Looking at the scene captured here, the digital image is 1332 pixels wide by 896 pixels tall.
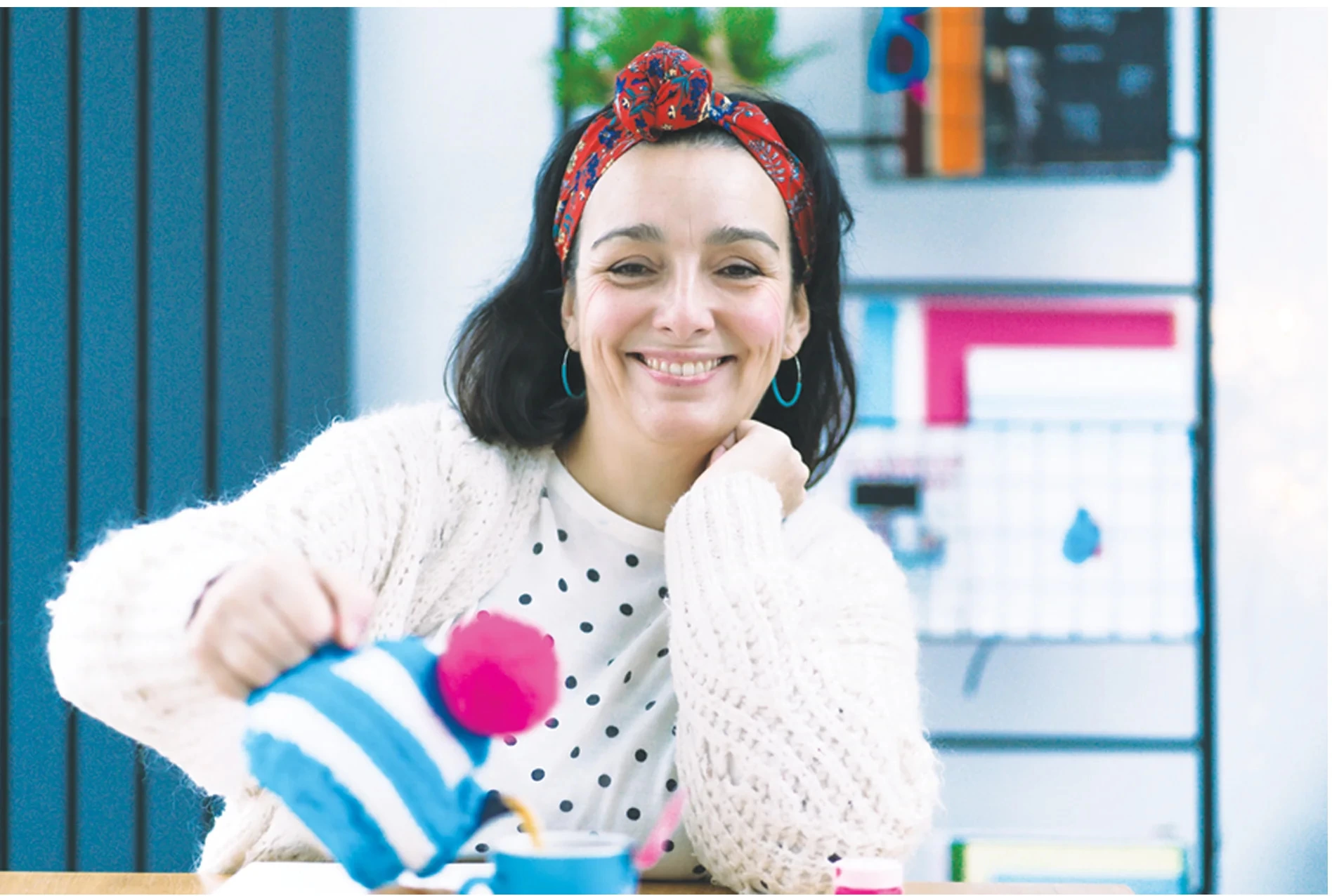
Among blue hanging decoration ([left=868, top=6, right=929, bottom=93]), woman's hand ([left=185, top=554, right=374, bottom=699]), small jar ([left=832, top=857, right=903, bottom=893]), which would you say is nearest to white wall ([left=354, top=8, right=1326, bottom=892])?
blue hanging decoration ([left=868, top=6, right=929, bottom=93])

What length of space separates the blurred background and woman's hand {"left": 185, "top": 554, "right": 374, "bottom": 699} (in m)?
1.27

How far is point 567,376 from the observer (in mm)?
1399

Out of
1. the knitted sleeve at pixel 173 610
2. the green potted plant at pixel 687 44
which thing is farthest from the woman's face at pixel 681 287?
the green potted plant at pixel 687 44

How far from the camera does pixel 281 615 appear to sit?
25.0 inches

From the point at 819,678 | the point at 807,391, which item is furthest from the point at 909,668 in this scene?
the point at 807,391

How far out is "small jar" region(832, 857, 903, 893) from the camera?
28.6 inches

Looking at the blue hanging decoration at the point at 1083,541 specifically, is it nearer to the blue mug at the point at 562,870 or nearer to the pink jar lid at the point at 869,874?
the pink jar lid at the point at 869,874

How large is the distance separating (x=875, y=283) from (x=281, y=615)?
168 cm

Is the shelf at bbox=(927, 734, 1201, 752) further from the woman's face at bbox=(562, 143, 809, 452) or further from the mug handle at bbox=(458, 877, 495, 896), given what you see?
the mug handle at bbox=(458, 877, 495, 896)

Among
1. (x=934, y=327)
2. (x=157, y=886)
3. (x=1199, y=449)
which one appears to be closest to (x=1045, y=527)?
(x=1199, y=449)

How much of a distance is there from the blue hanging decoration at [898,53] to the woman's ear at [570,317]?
0.99 meters

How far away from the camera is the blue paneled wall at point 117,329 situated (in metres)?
1.78

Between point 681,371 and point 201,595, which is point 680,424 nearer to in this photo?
point 681,371

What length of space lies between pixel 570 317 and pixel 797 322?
0.25 m
